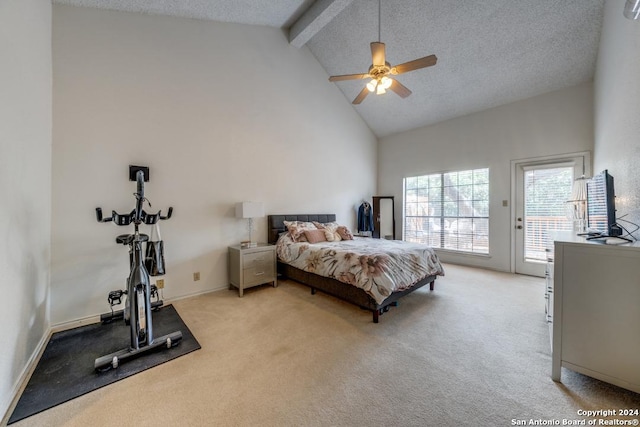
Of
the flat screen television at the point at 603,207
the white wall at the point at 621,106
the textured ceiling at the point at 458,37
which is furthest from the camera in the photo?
the textured ceiling at the point at 458,37

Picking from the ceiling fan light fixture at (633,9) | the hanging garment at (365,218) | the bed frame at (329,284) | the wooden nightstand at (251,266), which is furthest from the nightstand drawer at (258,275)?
the ceiling fan light fixture at (633,9)

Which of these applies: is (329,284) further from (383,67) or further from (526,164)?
(526,164)

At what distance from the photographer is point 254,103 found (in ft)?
13.1

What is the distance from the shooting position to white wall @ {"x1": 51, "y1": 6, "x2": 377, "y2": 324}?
2613 mm

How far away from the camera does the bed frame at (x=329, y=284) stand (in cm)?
267

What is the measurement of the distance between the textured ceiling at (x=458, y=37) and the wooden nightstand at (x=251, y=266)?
326cm

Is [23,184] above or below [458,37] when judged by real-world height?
below

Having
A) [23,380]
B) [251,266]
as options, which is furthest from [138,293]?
[251,266]

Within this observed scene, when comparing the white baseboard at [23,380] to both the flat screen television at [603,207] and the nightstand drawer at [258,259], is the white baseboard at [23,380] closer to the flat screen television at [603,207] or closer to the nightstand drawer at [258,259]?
the nightstand drawer at [258,259]

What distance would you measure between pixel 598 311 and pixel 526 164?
3630 mm

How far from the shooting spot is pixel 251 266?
11.5 ft

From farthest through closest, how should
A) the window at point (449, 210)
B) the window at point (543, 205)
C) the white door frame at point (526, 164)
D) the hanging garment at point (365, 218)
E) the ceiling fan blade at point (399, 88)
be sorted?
the hanging garment at point (365, 218) < the window at point (449, 210) < the window at point (543, 205) < the white door frame at point (526, 164) < the ceiling fan blade at point (399, 88)

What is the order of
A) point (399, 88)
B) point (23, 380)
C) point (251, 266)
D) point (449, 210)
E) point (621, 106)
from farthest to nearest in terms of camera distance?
point (449, 210)
point (251, 266)
point (399, 88)
point (621, 106)
point (23, 380)

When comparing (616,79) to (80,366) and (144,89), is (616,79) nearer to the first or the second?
(144,89)
